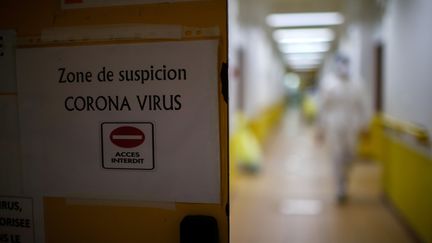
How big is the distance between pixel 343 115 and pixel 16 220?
387 centimetres

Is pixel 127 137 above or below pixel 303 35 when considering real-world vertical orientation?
below

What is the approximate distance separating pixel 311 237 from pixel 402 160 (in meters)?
1.19

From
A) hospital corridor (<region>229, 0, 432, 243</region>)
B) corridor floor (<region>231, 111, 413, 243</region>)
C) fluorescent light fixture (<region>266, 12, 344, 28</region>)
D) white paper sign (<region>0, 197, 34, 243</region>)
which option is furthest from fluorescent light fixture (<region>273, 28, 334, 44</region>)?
white paper sign (<region>0, 197, 34, 243</region>)

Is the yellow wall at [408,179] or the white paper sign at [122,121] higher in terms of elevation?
the white paper sign at [122,121]

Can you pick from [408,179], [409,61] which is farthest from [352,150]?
[409,61]

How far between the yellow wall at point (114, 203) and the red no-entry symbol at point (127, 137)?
25cm

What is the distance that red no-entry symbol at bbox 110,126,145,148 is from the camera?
168cm

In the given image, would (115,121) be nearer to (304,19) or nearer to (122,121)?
(122,121)

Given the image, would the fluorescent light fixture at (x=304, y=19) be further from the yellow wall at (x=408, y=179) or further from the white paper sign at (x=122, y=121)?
the white paper sign at (x=122, y=121)

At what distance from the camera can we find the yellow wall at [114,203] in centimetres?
160

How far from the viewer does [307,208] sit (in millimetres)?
4660

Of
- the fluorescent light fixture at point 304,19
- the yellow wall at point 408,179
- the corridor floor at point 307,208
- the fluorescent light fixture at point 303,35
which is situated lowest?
the corridor floor at point 307,208

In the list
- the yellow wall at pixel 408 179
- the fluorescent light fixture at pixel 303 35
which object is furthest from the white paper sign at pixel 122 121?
the fluorescent light fixture at pixel 303 35

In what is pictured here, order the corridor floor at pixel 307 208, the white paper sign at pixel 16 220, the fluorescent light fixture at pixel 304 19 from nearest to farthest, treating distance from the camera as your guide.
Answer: the white paper sign at pixel 16 220 → the corridor floor at pixel 307 208 → the fluorescent light fixture at pixel 304 19
